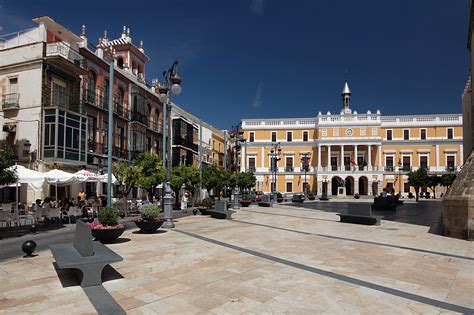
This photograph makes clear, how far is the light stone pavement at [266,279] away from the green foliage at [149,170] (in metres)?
8.48

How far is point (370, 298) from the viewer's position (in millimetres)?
5250

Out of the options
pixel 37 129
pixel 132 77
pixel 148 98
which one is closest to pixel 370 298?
pixel 37 129

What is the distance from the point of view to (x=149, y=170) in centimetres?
1920

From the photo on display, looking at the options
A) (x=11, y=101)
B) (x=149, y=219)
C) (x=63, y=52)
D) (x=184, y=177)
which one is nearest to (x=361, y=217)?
(x=149, y=219)

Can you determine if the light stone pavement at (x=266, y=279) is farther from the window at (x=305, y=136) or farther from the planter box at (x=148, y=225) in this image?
the window at (x=305, y=136)

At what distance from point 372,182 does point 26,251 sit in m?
56.6

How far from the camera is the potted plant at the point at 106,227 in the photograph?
917cm

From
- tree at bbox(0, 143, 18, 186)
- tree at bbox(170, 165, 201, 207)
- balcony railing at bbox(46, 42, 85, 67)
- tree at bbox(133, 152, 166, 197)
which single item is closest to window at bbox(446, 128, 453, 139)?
tree at bbox(170, 165, 201, 207)

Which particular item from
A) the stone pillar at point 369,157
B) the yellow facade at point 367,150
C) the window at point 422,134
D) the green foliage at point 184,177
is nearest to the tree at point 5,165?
the green foliage at point 184,177

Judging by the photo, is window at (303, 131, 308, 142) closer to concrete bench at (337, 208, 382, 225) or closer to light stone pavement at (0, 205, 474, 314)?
concrete bench at (337, 208, 382, 225)

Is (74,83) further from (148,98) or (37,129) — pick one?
(148,98)

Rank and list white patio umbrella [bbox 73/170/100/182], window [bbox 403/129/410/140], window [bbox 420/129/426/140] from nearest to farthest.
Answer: white patio umbrella [bbox 73/170/100/182]
window [bbox 420/129/426/140]
window [bbox 403/129/410/140]

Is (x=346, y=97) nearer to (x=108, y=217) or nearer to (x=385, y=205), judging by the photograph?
(x=385, y=205)

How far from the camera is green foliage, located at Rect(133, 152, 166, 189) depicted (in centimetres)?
1858
